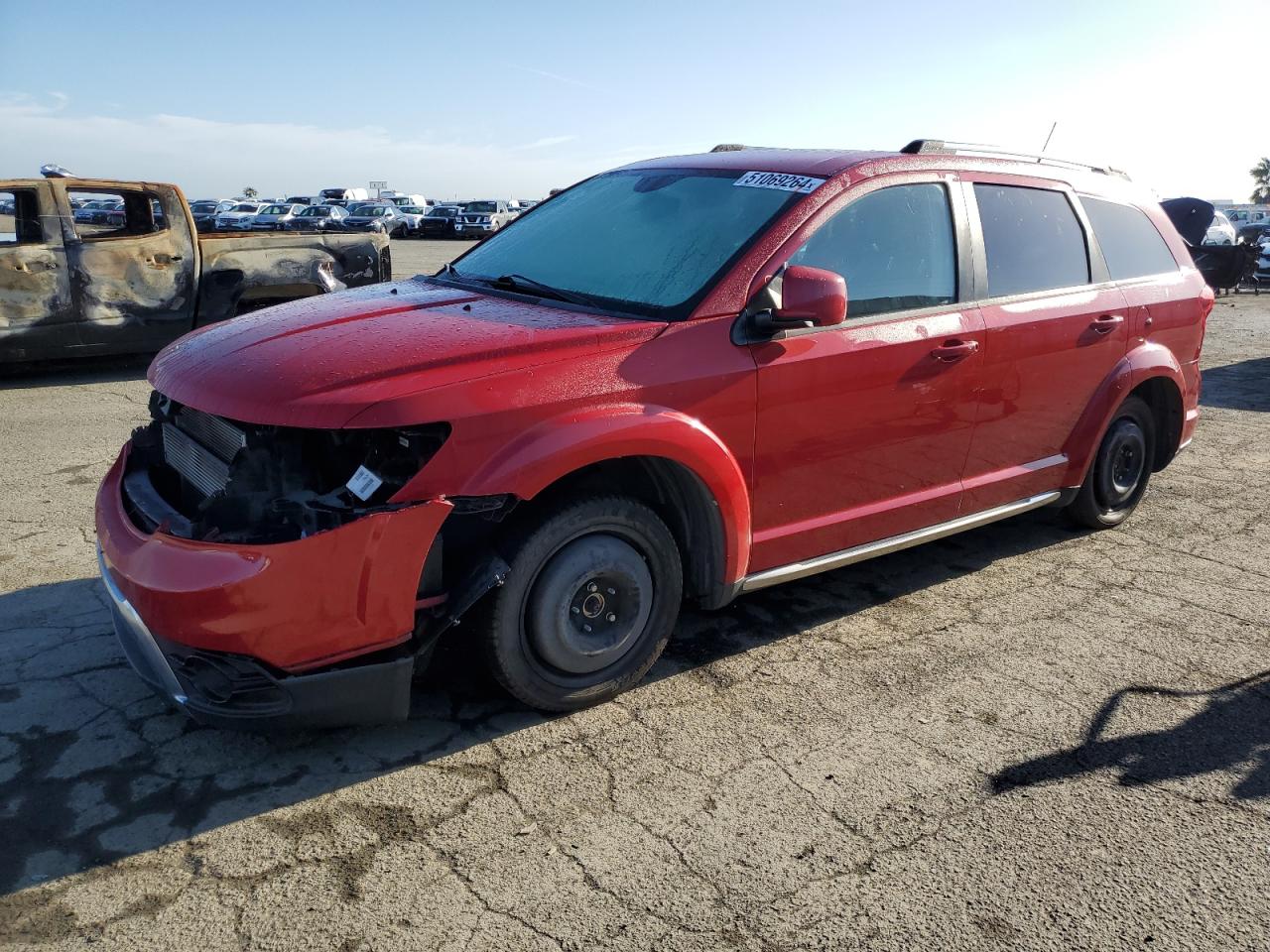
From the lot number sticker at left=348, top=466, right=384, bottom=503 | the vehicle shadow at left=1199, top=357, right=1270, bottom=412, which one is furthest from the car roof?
the vehicle shadow at left=1199, top=357, right=1270, bottom=412

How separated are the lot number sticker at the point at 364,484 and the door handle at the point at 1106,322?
136 inches

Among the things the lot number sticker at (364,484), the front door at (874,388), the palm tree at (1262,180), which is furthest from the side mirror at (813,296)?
the palm tree at (1262,180)

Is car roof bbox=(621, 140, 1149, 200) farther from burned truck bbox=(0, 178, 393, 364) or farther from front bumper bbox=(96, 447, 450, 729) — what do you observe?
burned truck bbox=(0, 178, 393, 364)

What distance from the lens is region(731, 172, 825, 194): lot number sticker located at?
3.69 meters

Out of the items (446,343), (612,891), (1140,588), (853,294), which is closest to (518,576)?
(446,343)

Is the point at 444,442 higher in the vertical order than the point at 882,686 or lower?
higher

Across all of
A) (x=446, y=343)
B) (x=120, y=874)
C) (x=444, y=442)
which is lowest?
(x=120, y=874)

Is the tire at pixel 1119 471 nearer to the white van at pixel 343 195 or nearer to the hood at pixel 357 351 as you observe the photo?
the hood at pixel 357 351

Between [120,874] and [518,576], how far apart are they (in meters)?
1.28

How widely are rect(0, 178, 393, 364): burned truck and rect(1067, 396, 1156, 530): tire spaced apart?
708 centimetres

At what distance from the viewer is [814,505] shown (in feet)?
12.3

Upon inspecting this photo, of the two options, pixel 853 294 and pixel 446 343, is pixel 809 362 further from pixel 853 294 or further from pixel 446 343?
pixel 446 343

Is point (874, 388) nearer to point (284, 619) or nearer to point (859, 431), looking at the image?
point (859, 431)

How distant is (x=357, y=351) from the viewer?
3.00 m
